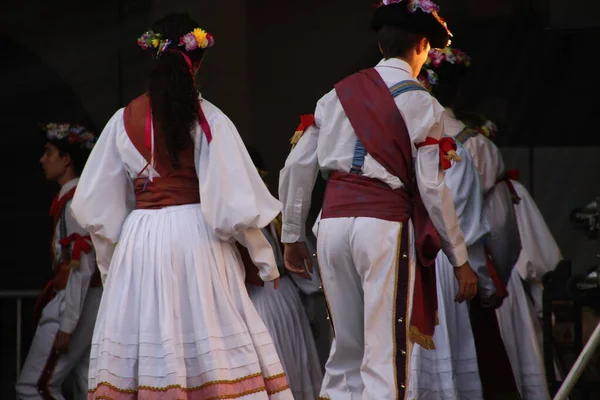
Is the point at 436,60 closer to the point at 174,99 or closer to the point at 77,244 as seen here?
the point at 174,99

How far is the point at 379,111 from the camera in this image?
495cm

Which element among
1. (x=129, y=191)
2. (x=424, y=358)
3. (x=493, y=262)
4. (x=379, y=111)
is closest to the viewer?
(x=379, y=111)

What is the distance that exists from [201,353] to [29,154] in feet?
9.42

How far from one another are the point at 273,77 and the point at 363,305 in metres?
2.95

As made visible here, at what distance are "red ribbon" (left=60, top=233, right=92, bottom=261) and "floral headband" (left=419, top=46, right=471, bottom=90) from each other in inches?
74.3

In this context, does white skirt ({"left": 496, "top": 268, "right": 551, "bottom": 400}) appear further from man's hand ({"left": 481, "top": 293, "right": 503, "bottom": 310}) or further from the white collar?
the white collar

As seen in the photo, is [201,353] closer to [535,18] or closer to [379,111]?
[379,111]

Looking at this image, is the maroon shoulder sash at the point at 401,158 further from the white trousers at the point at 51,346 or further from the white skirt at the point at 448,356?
the white trousers at the point at 51,346

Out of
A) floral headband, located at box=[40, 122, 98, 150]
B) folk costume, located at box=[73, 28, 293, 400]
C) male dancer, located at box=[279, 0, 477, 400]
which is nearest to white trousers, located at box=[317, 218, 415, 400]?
male dancer, located at box=[279, 0, 477, 400]

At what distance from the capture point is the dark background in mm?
7477

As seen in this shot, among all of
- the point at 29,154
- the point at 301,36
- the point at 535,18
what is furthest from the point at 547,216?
the point at 29,154

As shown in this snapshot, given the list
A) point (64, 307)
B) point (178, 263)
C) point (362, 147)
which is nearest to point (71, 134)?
point (64, 307)

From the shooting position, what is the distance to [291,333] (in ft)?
21.1

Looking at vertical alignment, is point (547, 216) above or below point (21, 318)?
above
